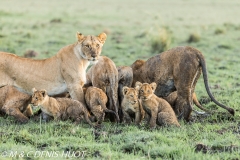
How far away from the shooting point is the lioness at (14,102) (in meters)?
7.46

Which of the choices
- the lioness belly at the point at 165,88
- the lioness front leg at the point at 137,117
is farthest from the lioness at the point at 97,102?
the lioness belly at the point at 165,88

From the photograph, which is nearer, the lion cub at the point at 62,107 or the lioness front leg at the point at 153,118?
the lioness front leg at the point at 153,118

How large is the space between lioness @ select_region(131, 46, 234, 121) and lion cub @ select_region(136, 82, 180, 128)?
0.52m

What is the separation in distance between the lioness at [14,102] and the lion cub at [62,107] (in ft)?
1.21

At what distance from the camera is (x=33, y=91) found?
7.34m

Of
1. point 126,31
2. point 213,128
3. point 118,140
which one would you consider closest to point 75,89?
point 118,140

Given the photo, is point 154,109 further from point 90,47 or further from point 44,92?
point 44,92

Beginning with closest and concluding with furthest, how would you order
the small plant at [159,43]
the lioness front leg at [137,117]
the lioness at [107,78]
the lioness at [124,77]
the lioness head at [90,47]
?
the lioness front leg at [137,117]
the lioness head at [90,47]
the lioness at [107,78]
the lioness at [124,77]
the small plant at [159,43]

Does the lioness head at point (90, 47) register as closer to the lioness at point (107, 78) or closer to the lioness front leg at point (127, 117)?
the lioness at point (107, 78)

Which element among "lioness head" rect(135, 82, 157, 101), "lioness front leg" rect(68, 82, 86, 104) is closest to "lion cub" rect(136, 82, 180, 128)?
"lioness head" rect(135, 82, 157, 101)

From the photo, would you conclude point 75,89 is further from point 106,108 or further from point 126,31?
point 126,31

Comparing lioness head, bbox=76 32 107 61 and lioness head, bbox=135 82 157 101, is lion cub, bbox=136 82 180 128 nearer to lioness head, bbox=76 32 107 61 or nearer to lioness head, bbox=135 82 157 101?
lioness head, bbox=135 82 157 101

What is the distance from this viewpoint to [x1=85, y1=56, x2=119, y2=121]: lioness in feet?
25.7

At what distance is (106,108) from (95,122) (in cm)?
28
